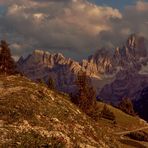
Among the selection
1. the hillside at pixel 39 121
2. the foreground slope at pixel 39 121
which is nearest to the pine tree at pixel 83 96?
the foreground slope at pixel 39 121

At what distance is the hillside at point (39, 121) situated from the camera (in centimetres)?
4725

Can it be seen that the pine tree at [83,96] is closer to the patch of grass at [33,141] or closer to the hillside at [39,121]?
the hillside at [39,121]

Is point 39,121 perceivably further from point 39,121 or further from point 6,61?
point 6,61

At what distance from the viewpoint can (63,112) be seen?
60.7 metres

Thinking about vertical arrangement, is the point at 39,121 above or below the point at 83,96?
above

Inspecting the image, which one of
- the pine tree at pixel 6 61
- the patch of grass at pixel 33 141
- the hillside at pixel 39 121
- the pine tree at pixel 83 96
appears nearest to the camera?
the patch of grass at pixel 33 141

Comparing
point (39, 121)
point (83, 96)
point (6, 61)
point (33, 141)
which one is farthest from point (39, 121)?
point (83, 96)

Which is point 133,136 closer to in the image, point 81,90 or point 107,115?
point 81,90

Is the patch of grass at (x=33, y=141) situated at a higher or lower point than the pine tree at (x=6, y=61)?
lower

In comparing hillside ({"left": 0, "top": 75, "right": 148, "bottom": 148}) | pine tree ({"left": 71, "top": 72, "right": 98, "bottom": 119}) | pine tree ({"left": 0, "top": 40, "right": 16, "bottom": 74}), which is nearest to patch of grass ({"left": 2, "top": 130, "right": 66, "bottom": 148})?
hillside ({"left": 0, "top": 75, "right": 148, "bottom": 148})

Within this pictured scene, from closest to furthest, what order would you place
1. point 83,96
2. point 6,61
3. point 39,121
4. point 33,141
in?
point 33,141
point 39,121
point 6,61
point 83,96

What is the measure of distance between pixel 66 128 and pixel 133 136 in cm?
7797

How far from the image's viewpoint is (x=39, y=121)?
53.2 meters

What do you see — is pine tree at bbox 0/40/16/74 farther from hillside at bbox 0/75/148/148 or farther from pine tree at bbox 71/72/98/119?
hillside at bbox 0/75/148/148
